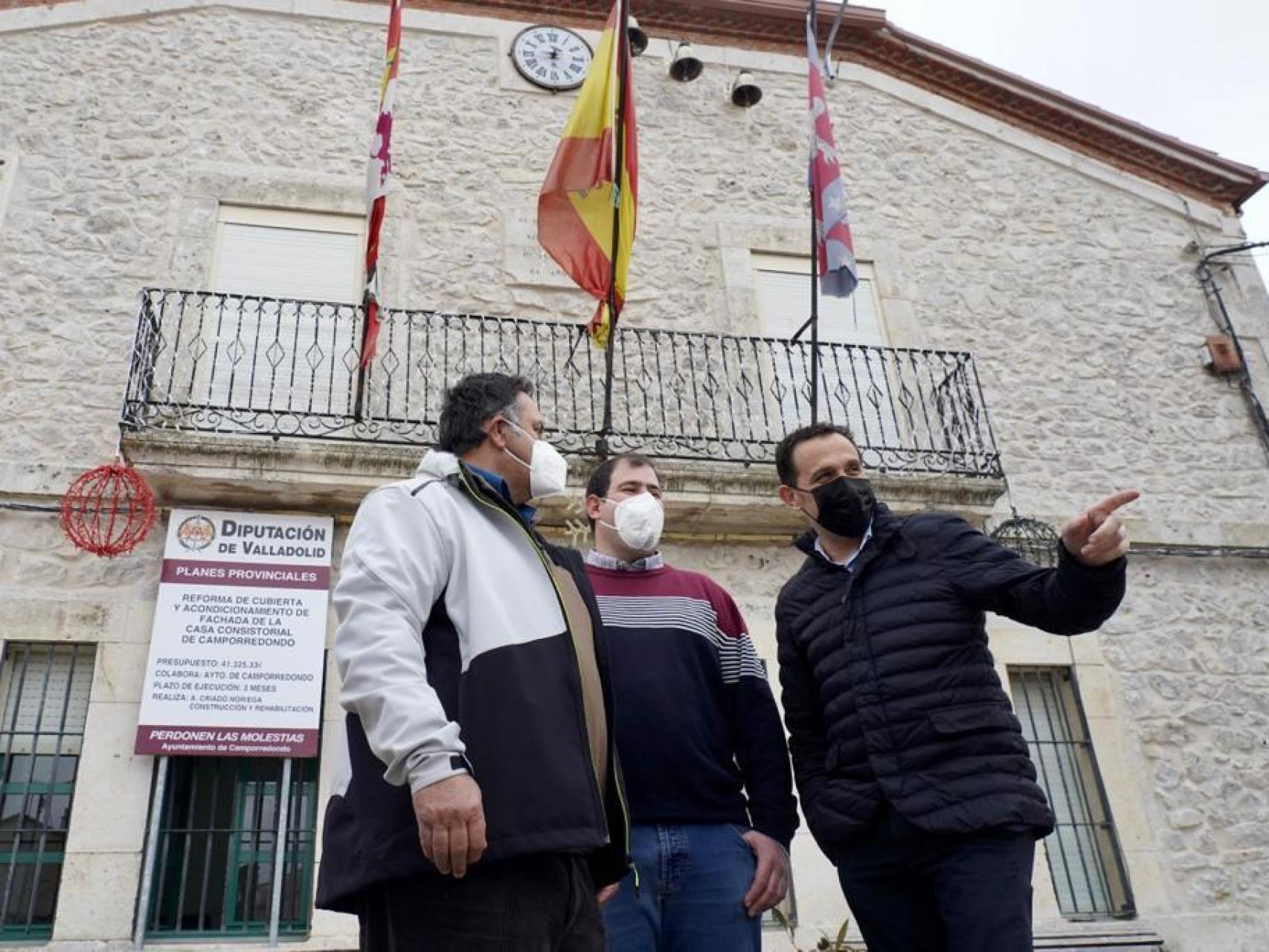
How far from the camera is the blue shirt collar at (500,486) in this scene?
7.71 feet

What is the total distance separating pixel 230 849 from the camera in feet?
18.0

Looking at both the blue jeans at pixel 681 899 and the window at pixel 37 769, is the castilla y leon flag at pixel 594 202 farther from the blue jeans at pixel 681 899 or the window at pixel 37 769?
the blue jeans at pixel 681 899

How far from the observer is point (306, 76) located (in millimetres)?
8094

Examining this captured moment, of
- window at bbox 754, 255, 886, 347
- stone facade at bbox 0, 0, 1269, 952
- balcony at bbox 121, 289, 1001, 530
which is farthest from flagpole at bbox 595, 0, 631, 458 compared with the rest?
window at bbox 754, 255, 886, 347

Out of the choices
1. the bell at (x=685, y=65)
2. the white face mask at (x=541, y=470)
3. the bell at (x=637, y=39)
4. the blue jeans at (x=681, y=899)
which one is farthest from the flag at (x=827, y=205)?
the blue jeans at (x=681, y=899)

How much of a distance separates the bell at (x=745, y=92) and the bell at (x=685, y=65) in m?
0.35

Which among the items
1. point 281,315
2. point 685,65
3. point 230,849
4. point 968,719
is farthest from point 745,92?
point 968,719

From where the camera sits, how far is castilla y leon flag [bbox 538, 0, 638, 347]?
6.34m

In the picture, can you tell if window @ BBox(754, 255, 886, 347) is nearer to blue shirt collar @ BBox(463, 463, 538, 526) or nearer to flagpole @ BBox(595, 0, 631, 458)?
flagpole @ BBox(595, 0, 631, 458)

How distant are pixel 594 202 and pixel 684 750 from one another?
4.51m

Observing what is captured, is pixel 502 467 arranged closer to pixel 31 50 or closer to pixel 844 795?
pixel 844 795

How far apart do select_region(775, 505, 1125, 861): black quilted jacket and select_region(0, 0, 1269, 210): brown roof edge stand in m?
7.70

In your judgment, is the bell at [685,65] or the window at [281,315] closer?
the window at [281,315]

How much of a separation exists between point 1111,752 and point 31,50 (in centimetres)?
942
